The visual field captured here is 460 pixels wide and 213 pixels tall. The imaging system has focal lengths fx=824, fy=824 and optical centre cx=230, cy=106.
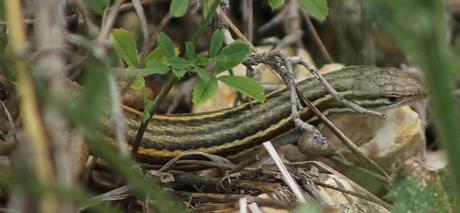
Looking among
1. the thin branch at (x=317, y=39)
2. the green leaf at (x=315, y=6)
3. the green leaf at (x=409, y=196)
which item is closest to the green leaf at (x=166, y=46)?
the green leaf at (x=315, y=6)

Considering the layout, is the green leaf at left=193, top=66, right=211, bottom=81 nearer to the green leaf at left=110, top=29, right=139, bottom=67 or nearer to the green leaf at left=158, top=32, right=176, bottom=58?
the green leaf at left=158, top=32, right=176, bottom=58

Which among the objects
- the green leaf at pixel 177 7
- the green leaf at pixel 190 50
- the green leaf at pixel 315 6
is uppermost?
the green leaf at pixel 177 7

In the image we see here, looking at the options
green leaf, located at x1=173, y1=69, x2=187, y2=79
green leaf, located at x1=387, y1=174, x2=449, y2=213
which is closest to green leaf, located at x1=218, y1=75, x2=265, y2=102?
green leaf, located at x1=173, y1=69, x2=187, y2=79

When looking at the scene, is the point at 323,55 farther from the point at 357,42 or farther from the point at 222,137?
the point at 222,137

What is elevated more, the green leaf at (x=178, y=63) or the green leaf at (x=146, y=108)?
the green leaf at (x=178, y=63)

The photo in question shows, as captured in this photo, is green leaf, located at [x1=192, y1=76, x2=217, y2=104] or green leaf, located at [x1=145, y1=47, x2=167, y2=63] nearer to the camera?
green leaf, located at [x1=192, y1=76, x2=217, y2=104]

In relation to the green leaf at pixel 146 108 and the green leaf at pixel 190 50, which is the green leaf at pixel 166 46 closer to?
the green leaf at pixel 190 50
